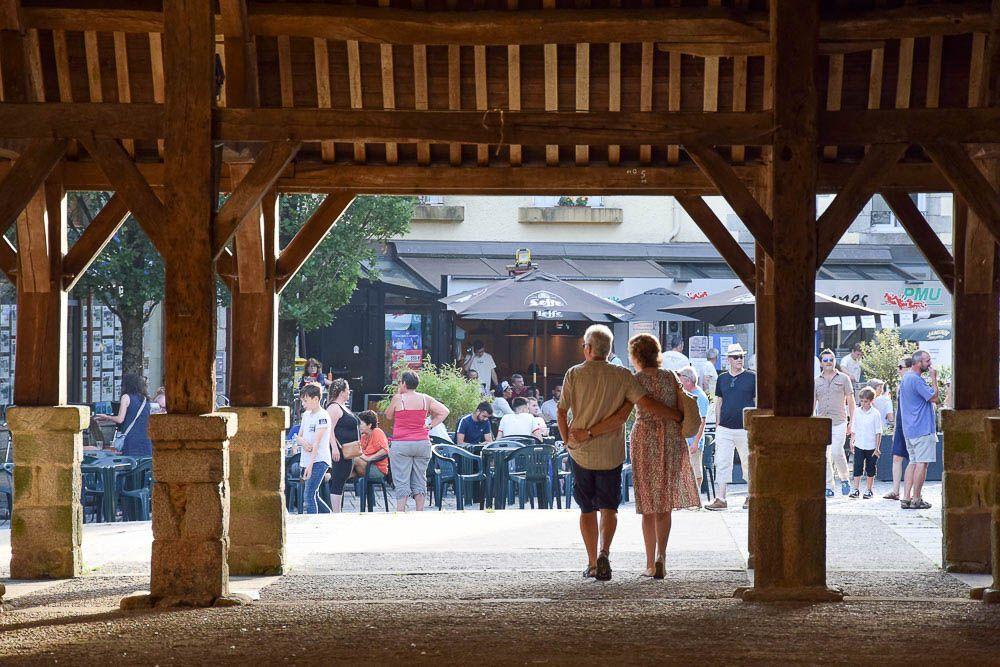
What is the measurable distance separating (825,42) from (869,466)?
649 centimetres

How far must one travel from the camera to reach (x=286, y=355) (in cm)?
1642

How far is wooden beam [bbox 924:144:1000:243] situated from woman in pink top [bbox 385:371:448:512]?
6.26 m

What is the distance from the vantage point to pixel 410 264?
71.2 ft

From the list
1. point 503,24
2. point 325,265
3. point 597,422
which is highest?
point 503,24

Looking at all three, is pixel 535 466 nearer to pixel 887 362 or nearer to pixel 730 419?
pixel 730 419

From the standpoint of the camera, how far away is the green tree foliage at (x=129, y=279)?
→ 598 inches

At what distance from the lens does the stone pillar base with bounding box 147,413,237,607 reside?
19.6 feet

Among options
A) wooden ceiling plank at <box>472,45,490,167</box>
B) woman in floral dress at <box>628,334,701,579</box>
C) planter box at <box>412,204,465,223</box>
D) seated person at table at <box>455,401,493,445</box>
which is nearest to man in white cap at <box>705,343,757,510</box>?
seated person at table at <box>455,401,493,445</box>

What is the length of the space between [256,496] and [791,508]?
3.53 metres

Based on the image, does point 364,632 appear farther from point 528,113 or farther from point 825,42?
point 825,42

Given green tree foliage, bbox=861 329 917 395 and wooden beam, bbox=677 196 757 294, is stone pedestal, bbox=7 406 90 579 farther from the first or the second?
green tree foliage, bbox=861 329 917 395

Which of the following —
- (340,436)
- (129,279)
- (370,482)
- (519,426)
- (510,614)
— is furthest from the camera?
(129,279)

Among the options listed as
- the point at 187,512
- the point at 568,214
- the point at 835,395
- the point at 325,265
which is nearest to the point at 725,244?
the point at 187,512

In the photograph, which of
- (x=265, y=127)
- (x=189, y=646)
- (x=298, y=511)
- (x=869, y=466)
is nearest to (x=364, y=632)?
(x=189, y=646)
